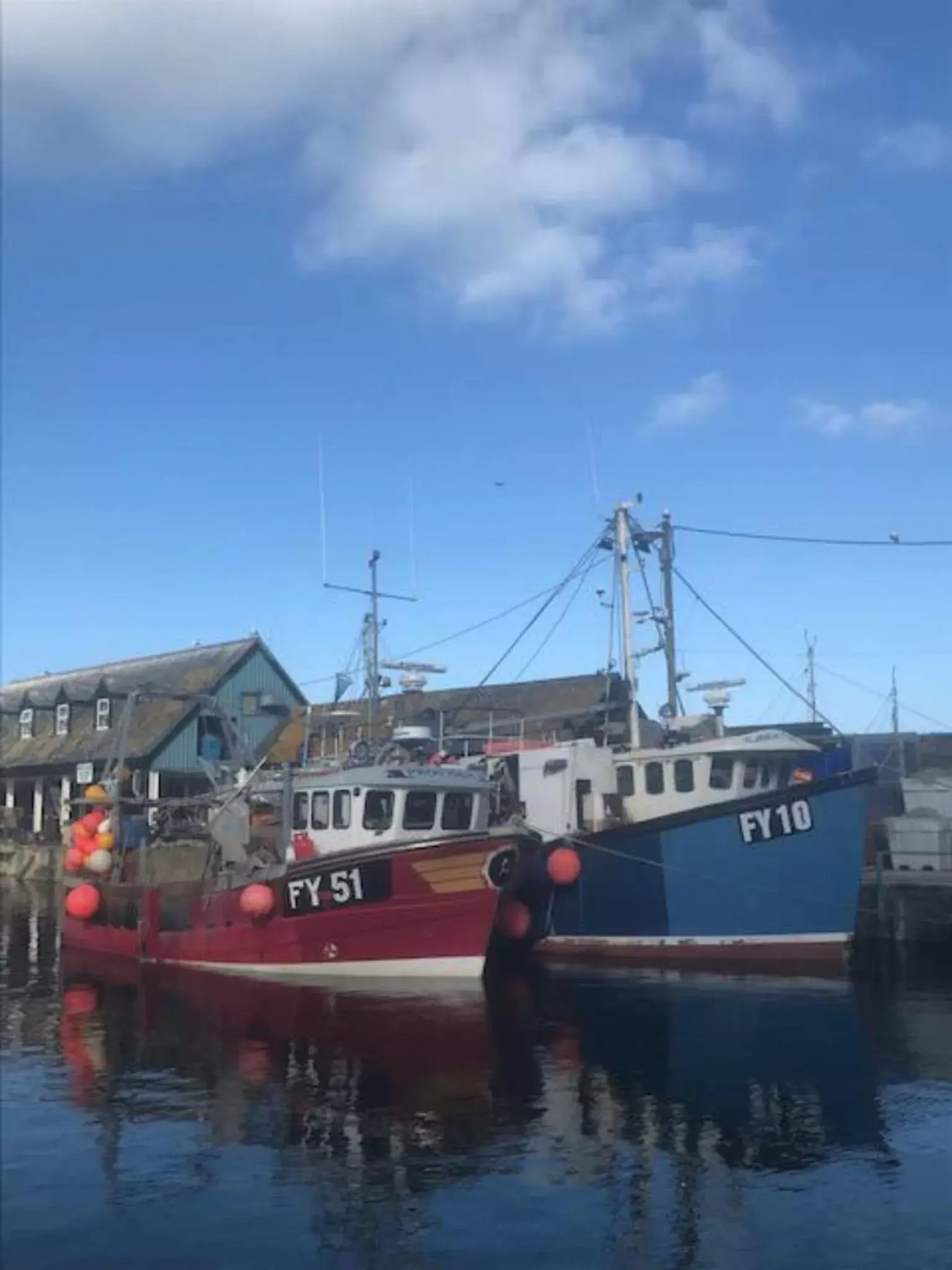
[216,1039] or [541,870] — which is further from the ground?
[541,870]

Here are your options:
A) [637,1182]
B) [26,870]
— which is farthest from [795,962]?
[26,870]

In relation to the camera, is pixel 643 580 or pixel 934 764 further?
pixel 934 764

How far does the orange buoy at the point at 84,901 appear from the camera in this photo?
2566cm

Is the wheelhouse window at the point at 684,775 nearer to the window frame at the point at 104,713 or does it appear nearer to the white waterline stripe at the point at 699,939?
the white waterline stripe at the point at 699,939

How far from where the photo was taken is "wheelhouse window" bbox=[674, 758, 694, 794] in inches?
976

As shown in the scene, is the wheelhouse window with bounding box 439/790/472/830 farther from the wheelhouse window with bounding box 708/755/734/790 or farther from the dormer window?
the dormer window

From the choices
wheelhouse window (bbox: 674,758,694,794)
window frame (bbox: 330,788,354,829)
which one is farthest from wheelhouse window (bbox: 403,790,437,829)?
wheelhouse window (bbox: 674,758,694,794)

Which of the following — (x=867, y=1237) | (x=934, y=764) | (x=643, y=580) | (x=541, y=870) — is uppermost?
(x=643, y=580)

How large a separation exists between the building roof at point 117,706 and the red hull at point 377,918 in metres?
22.5

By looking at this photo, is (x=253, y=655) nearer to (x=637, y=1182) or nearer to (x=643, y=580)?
(x=643, y=580)

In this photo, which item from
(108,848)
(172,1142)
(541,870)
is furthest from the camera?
(108,848)

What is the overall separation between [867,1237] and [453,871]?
37.6ft

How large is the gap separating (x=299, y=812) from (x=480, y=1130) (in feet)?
37.6

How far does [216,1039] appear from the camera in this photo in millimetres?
16844
